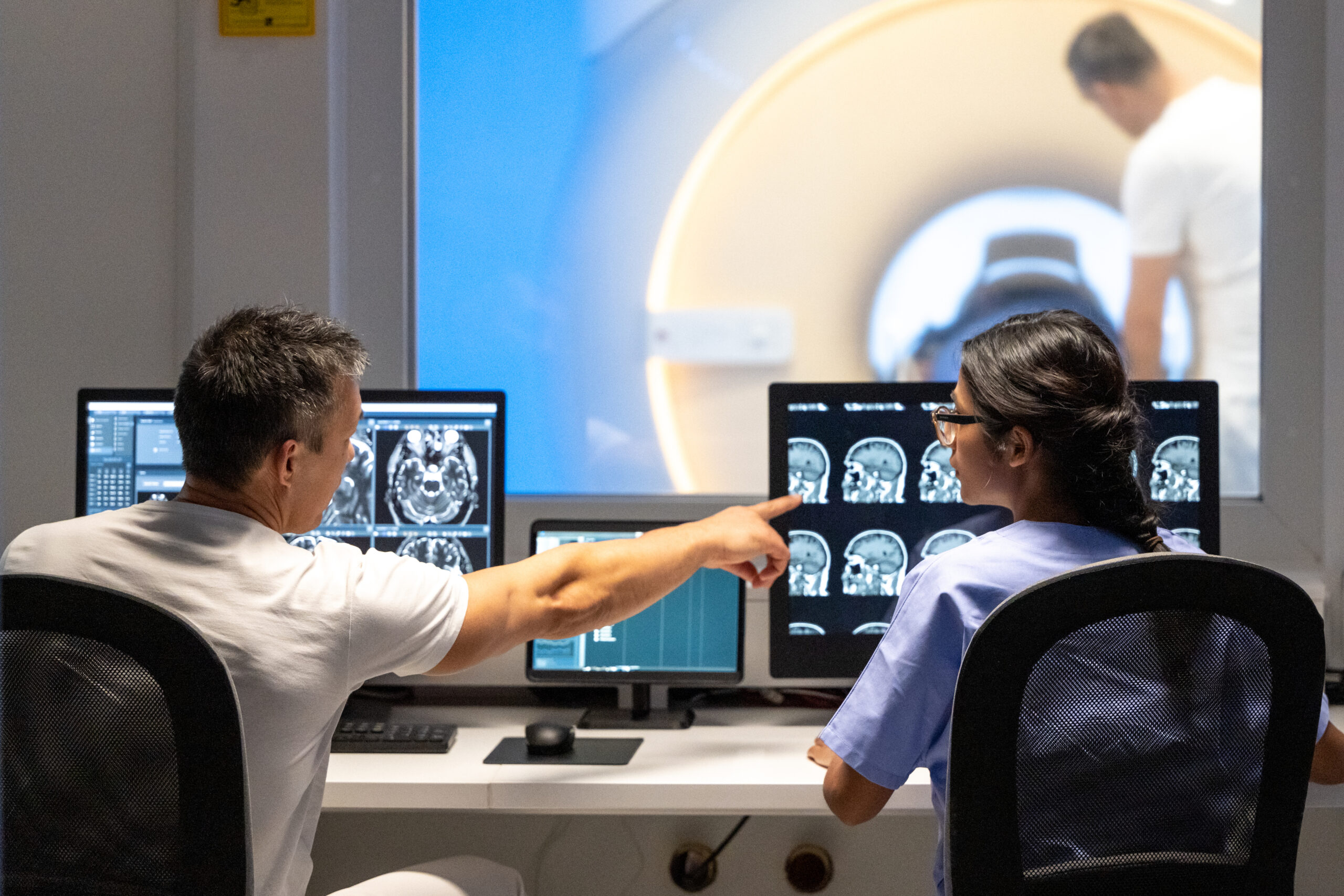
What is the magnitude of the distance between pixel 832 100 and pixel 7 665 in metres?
1.87

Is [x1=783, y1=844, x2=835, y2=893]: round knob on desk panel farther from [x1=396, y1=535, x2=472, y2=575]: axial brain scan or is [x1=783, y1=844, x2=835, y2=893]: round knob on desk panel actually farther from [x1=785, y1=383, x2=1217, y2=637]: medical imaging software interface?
[x1=396, y1=535, x2=472, y2=575]: axial brain scan

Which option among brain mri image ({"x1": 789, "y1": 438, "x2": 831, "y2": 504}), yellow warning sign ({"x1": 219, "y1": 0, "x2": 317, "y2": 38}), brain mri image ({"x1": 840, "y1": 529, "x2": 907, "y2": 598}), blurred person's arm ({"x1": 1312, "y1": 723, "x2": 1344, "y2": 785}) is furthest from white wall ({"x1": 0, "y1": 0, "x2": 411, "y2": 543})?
blurred person's arm ({"x1": 1312, "y1": 723, "x2": 1344, "y2": 785})

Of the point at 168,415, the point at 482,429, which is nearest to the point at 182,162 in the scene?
the point at 168,415

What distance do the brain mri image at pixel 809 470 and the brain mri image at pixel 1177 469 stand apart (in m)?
0.56

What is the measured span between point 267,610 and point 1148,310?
188 cm

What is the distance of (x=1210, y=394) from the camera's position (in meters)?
1.83

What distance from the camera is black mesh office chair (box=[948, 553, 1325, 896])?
96 cm

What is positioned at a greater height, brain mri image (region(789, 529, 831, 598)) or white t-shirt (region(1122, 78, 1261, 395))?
white t-shirt (region(1122, 78, 1261, 395))

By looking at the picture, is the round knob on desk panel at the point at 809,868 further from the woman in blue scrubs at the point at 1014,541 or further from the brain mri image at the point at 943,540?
the woman in blue scrubs at the point at 1014,541

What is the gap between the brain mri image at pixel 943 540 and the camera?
1.85 meters

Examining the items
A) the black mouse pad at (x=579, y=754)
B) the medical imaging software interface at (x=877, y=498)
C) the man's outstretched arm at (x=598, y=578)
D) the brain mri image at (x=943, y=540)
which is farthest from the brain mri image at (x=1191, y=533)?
the black mouse pad at (x=579, y=754)

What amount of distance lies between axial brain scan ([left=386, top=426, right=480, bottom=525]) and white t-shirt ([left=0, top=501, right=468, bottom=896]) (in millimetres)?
665

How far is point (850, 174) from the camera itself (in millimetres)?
2291

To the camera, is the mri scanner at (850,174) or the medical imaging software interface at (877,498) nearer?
the medical imaging software interface at (877,498)
